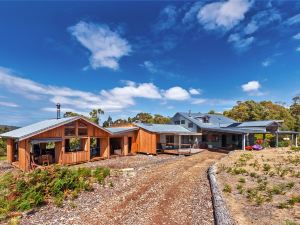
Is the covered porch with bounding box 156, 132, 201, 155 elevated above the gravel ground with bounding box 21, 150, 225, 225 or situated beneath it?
elevated above

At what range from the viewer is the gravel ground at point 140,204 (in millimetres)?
8367

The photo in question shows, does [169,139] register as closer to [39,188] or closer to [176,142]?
[176,142]

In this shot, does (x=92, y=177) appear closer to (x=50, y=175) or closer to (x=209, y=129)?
(x=50, y=175)

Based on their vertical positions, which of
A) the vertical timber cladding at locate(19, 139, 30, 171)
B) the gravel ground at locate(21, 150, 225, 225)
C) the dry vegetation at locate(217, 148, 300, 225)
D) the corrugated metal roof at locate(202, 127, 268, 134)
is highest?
the corrugated metal roof at locate(202, 127, 268, 134)

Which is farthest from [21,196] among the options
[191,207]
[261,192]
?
[261,192]

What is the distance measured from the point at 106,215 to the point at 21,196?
4.09m

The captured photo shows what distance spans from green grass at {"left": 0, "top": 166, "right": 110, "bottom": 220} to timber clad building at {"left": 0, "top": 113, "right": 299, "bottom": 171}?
21.1 feet

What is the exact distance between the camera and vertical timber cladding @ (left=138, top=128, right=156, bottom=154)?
26469mm

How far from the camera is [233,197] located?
33.7 ft

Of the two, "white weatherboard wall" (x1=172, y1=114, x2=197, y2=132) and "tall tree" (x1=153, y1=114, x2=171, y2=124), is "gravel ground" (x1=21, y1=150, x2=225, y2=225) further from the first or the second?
"tall tree" (x1=153, y1=114, x2=171, y2=124)

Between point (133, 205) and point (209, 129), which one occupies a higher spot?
point (209, 129)

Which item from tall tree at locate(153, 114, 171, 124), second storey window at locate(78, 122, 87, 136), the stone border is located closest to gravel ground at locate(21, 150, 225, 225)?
the stone border

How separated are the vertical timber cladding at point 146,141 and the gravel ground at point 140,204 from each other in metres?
11.5

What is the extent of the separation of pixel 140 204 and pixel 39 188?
4.72 metres
